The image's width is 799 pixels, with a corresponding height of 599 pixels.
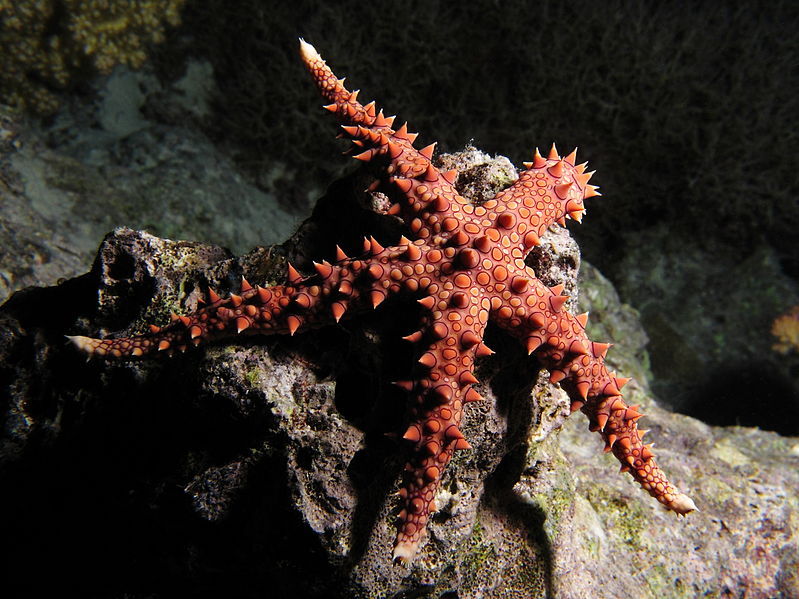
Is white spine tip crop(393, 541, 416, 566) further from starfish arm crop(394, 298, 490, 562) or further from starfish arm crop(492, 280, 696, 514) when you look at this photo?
starfish arm crop(492, 280, 696, 514)

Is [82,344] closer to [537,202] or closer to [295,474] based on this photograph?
[295,474]

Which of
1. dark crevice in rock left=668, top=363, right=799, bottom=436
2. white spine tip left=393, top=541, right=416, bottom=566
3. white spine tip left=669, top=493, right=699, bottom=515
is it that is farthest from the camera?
dark crevice in rock left=668, top=363, right=799, bottom=436

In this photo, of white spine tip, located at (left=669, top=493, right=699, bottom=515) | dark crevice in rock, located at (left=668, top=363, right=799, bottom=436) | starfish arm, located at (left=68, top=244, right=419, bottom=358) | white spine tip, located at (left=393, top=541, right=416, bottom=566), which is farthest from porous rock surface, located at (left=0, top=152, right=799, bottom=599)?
dark crevice in rock, located at (left=668, top=363, right=799, bottom=436)

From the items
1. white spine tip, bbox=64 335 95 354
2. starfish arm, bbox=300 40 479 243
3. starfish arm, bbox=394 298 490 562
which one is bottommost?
white spine tip, bbox=64 335 95 354

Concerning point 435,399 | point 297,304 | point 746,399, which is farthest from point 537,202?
point 746,399

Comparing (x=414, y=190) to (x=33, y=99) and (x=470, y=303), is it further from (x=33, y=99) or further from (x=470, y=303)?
(x=33, y=99)

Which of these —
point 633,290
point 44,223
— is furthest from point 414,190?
point 633,290

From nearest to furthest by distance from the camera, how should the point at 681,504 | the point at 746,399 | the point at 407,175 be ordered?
the point at 681,504 → the point at 407,175 → the point at 746,399

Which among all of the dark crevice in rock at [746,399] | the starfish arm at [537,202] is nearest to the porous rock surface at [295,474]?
the starfish arm at [537,202]
